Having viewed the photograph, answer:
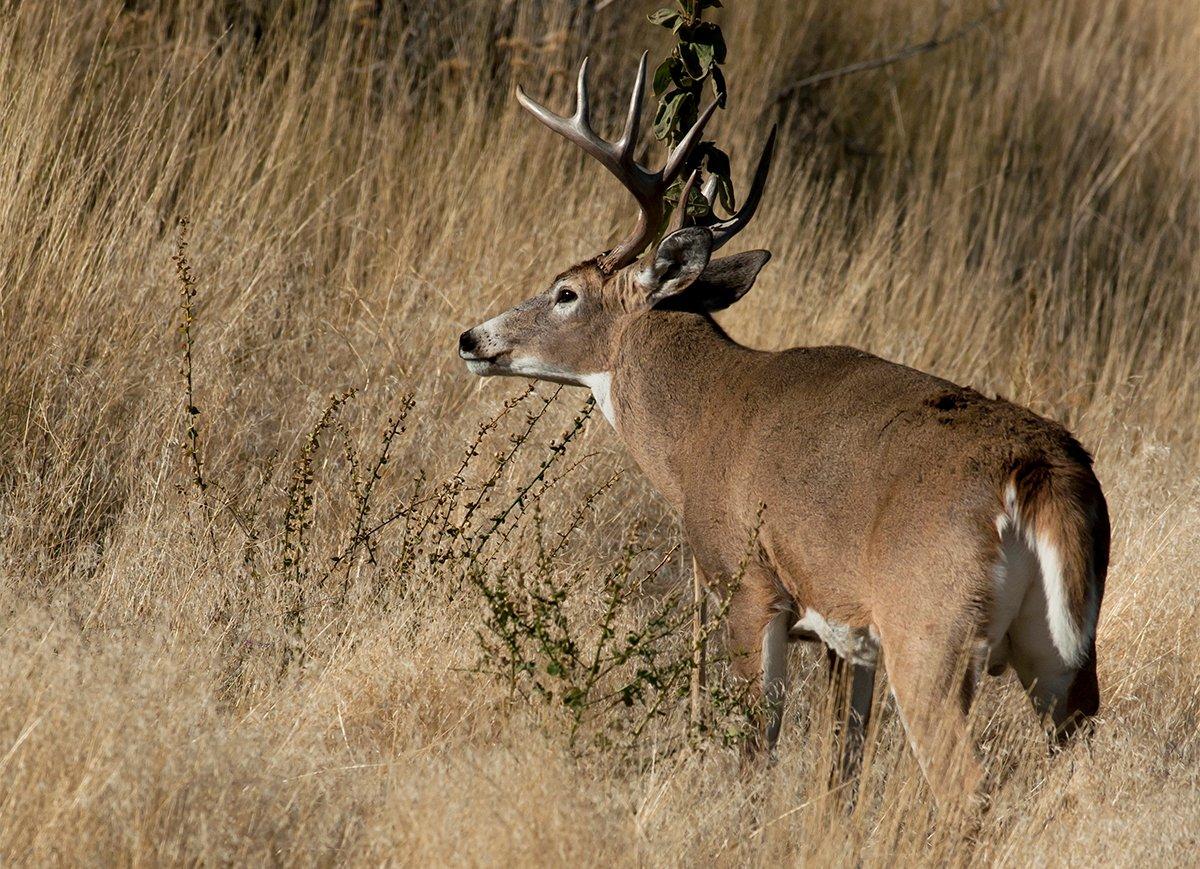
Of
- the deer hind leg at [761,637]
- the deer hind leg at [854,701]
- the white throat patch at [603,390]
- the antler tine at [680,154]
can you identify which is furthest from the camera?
the white throat patch at [603,390]

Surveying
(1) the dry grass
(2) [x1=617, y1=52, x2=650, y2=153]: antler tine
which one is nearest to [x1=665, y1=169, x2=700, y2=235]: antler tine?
(2) [x1=617, y1=52, x2=650, y2=153]: antler tine

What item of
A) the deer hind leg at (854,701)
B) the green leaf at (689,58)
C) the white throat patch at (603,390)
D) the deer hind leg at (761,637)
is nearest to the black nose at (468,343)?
the white throat patch at (603,390)

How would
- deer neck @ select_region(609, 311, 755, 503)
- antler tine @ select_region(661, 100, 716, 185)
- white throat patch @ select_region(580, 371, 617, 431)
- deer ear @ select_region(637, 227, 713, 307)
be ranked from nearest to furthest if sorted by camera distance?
deer neck @ select_region(609, 311, 755, 503)
deer ear @ select_region(637, 227, 713, 307)
antler tine @ select_region(661, 100, 716, 185)
white throat patch @ select_region(580, 371, 617, 431)

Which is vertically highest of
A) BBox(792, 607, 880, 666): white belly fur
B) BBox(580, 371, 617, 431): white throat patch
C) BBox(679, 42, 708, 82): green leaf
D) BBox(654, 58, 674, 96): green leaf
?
BBox(679, 42, 708, 82): green leaf

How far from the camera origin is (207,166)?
7539 millimetres

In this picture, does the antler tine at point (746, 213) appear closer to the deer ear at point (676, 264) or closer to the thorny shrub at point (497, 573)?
the deer ear at point (676, 264)

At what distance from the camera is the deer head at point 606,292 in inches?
219

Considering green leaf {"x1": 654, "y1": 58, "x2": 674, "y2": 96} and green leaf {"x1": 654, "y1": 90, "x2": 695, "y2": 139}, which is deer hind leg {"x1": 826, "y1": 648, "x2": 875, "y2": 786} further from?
green leaf {"x1": 654, "y1": 58, "x2": 674, "y2": 96}

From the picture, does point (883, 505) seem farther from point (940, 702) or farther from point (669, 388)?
point (669, 388)

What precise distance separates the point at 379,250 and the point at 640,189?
89.7 inches

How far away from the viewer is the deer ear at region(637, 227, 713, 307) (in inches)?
211

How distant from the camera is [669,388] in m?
5.33

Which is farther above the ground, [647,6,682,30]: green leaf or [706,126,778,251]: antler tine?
[647,6,682,30]: green leaf

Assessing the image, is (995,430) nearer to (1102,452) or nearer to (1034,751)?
(1034,751)
